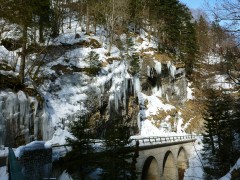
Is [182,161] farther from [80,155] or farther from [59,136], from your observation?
[80,155]

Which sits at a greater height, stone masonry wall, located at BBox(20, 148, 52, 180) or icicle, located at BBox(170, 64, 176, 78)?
icicle, located at BBox(170, 64, 176, 78)

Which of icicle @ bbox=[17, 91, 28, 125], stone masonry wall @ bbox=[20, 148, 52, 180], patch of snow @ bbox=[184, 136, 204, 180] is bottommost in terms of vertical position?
patch of snow @ bbox=[184, 136, 204, 180]

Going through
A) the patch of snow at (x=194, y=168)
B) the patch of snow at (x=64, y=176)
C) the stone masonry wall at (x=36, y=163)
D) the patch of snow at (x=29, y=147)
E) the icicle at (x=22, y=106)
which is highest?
the icicle at (x=22, y=106)

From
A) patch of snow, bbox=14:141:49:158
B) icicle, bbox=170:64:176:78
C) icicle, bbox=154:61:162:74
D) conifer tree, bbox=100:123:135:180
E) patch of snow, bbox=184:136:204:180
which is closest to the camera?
patch of snow, bbox=14:141:49:158

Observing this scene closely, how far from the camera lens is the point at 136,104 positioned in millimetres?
36531

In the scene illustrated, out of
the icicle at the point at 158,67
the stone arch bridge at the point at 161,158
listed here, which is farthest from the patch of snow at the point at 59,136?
the icicle at the point at 158,67

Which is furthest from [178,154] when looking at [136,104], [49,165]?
[49,165]

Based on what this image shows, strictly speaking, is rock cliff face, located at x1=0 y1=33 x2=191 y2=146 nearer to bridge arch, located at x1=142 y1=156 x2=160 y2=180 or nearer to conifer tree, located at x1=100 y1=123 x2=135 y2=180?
bridge arch, located at x1=142 y1=156 x2=160 y2=180

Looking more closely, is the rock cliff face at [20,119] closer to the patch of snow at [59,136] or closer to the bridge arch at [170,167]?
the patch of snow at [59,136]

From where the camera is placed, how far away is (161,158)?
1082 inches

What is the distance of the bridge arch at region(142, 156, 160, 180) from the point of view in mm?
24580

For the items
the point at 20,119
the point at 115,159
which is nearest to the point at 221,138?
the point at 115,159

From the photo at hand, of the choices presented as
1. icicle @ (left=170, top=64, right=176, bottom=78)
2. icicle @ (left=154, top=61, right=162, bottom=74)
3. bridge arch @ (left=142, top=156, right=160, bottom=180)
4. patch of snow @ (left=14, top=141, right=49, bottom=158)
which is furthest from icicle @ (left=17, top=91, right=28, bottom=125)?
icicle @ (left=170, top=64, right=176, bottom=78)

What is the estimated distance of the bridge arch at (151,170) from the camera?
80.6 ft
